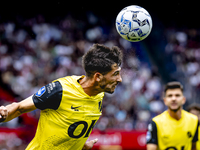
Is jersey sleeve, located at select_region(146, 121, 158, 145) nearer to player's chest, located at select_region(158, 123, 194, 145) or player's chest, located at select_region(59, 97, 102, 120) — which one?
player's chest, located at select_region(158, 123, 194, 145)

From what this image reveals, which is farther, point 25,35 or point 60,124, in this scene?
point 25,35

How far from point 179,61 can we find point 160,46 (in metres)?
1.00

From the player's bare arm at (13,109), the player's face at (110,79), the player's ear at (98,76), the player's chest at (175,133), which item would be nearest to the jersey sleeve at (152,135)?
the player's chest at (175,133)

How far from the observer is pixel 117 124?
8422 mm

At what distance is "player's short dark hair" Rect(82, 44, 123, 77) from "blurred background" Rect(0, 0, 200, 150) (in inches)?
188

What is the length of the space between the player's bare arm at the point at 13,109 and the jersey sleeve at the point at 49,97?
0.06 meters

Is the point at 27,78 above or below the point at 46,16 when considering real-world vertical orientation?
below

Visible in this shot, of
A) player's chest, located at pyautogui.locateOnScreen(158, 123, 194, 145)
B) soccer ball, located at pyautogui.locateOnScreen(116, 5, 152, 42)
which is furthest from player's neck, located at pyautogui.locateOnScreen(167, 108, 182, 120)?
soccer ball, located at pyautogui.locateOnScreen(116, 5, 152, 42)

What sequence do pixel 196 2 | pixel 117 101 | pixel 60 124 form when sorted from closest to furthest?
pixel 60 124
pixel 117 101
pixel 196 2

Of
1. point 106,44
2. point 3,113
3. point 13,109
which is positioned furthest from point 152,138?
point 106,44

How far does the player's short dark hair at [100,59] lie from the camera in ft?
9.40

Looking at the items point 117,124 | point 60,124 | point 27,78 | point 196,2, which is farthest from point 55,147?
point 196,2

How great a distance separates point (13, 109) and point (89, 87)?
815 mm

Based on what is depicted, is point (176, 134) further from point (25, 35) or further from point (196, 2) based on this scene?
point (196, 2)
